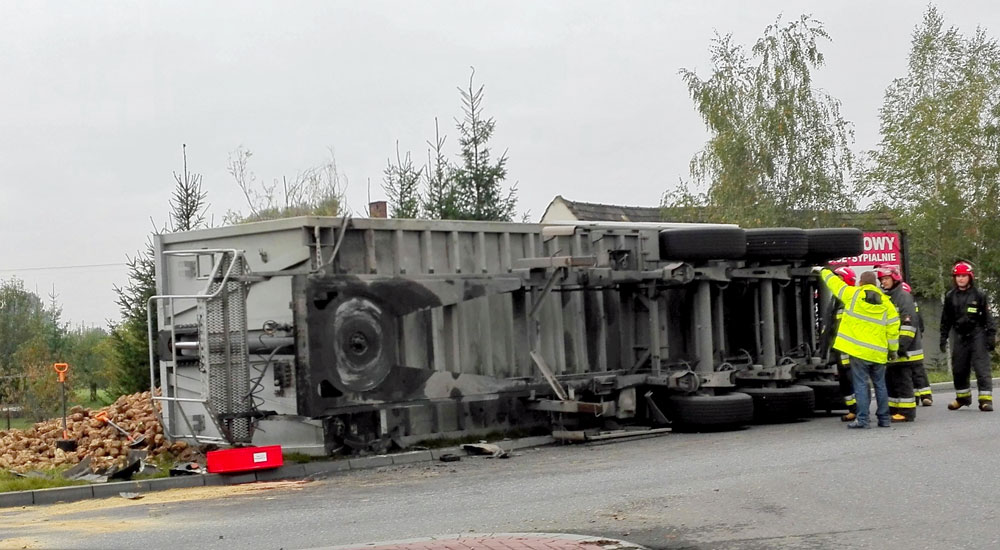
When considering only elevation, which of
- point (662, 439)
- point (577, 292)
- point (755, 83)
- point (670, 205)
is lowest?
point (662, 439)

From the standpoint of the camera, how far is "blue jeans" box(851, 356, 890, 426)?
13.1 metres

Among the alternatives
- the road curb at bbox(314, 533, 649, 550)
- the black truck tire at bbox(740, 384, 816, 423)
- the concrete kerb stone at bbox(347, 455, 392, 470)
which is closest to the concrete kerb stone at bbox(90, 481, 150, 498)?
the concrete kerb stone at bbox(347, 455, 392, 470)

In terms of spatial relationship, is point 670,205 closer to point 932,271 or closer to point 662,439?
point 932,271

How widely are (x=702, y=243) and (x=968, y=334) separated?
349 centimetres

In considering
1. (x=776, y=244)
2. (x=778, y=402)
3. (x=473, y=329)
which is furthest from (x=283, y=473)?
(x=776, y=244)

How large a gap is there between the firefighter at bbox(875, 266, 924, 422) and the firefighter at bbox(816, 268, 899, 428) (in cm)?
60

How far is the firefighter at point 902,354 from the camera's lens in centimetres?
1381

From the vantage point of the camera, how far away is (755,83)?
108 feet

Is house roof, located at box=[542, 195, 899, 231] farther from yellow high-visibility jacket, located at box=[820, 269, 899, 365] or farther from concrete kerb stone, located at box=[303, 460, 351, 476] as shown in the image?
concrete kerb stone, located at box=[303, 460, 351, 476]

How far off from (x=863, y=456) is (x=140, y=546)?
624cm

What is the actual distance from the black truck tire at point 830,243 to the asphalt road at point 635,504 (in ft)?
12.8

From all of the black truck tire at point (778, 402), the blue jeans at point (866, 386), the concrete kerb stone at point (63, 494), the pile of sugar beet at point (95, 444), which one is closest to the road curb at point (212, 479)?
the concrete kerb stone at point (63, 494)

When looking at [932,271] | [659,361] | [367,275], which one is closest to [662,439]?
[659,361]

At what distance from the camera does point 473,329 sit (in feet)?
43.2
